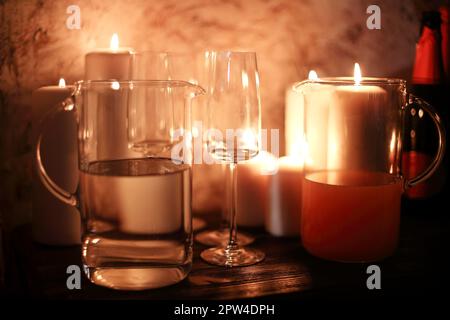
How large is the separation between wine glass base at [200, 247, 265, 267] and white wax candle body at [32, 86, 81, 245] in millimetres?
216

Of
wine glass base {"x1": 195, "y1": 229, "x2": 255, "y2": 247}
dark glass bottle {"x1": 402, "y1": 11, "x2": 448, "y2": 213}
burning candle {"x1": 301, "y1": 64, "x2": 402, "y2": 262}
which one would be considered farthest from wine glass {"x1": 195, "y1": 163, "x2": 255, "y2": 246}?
dark glass bottle {"x1": 402, "y1": 11, "x2": 448, "y2": 213}

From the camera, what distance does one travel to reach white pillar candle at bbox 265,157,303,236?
2.96 feet

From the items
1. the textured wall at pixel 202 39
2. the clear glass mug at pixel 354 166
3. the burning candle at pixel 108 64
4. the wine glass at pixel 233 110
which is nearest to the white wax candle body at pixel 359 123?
the clear glass mug at pixel 354 166

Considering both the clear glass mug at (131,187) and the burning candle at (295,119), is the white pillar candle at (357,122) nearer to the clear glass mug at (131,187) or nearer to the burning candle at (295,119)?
the burning candle at (295,119)

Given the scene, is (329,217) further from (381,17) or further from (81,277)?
(381,17)

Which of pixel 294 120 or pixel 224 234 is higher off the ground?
pixel 294 120

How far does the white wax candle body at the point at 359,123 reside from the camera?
0.80 m

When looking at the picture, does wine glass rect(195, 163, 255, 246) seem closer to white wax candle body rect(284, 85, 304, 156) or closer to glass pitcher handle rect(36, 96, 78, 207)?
white wax candle body rect(284, 85, 304, 156)

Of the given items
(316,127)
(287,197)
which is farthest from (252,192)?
(316,127)

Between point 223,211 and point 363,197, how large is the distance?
325mm

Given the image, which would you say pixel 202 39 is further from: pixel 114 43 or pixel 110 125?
pixel 110 125

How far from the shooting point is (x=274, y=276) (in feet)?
2.41

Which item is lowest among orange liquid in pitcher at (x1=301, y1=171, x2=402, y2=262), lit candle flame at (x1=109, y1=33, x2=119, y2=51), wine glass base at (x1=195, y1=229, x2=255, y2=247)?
wine glass base at (x1=195, y1=229, x2=255, y2=247)

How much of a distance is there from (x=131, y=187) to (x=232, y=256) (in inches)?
8.5
